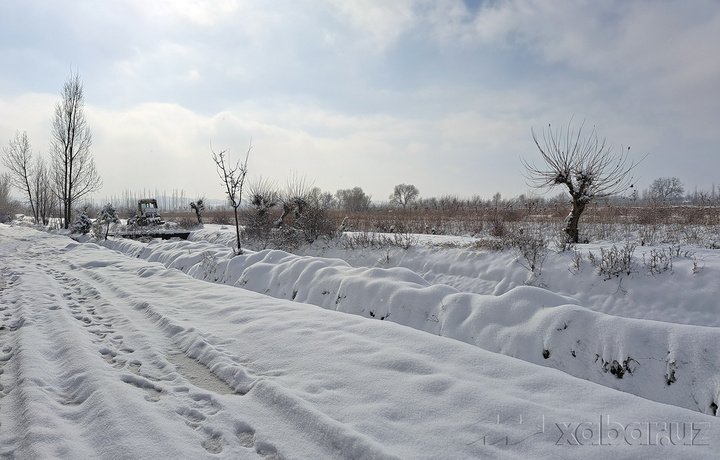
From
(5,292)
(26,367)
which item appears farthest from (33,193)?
(26,367)

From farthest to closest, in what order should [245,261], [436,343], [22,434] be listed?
[245,261] < [436,343] < [22,434]

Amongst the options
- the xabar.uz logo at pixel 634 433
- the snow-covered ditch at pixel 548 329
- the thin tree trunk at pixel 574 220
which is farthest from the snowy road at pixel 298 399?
the thin tree trunk at pixel 574 220

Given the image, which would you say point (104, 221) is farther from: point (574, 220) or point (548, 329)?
point (548, 329)

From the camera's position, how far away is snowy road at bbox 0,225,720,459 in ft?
7.97

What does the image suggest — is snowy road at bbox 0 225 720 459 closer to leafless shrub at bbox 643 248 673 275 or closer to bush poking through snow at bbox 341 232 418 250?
leafless shrub at bbox 643 248 673 275

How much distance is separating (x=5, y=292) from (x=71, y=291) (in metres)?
1.11

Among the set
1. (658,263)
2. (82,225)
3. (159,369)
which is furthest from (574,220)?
(82,225)

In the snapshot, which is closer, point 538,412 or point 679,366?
point 538,412

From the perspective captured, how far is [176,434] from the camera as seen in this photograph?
8.54 ft

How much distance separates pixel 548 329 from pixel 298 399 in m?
3.53

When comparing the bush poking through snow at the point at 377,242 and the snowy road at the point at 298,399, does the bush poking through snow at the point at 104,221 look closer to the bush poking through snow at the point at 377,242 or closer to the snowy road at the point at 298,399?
the bush poking through snow at the point at 377,242

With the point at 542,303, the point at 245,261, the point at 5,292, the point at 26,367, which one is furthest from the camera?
the point at 245,261

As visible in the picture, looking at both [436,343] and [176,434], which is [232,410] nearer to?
[176,434]

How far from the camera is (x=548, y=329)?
4895 millimetres
